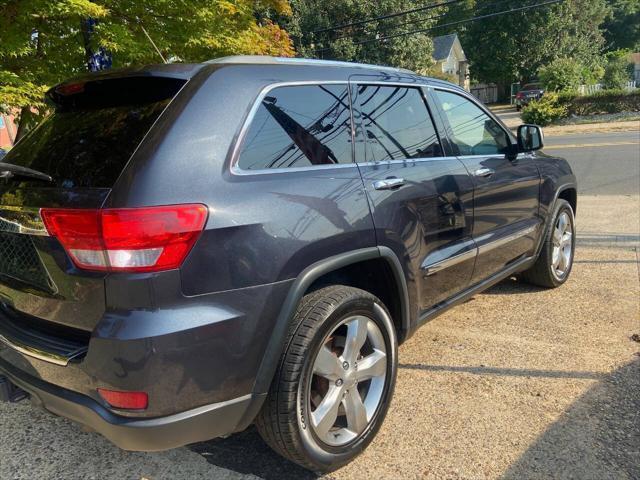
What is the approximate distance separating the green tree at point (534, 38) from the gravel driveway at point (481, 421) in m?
46.5

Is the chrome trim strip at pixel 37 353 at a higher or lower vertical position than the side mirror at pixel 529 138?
lower

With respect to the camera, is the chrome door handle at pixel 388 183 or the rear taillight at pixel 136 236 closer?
the rear taillight at pixel 136 236

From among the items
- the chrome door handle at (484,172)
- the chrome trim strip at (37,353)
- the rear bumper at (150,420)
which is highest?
the chrome door handle at (484,172)

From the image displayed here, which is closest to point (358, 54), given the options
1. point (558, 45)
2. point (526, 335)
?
point (558, 45)

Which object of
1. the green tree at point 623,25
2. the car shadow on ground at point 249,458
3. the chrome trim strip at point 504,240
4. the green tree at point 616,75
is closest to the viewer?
the car shadow on ground at point 249,458

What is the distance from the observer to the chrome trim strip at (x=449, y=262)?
9.70 ft

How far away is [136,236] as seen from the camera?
72.9 inches

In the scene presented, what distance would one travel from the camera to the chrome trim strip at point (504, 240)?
11.4 feet

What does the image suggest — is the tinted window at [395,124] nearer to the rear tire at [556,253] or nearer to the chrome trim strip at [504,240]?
the chrome trim strip at [504,240]

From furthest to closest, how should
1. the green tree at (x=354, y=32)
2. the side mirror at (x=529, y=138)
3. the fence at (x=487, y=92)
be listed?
the fence at (x=487, y=92)
the green tree at (x=354, y=32)
the side mirror at (x=529, y=138)

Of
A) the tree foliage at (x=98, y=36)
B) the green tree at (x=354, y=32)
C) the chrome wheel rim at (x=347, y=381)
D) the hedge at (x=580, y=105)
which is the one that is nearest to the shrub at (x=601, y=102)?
the hedge at (x=580, y=105)

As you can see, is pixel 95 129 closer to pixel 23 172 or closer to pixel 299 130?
pixel 23 172

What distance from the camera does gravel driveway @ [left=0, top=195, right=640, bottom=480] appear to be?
2.49 m

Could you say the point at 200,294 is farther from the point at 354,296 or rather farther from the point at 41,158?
the point at 41,158
